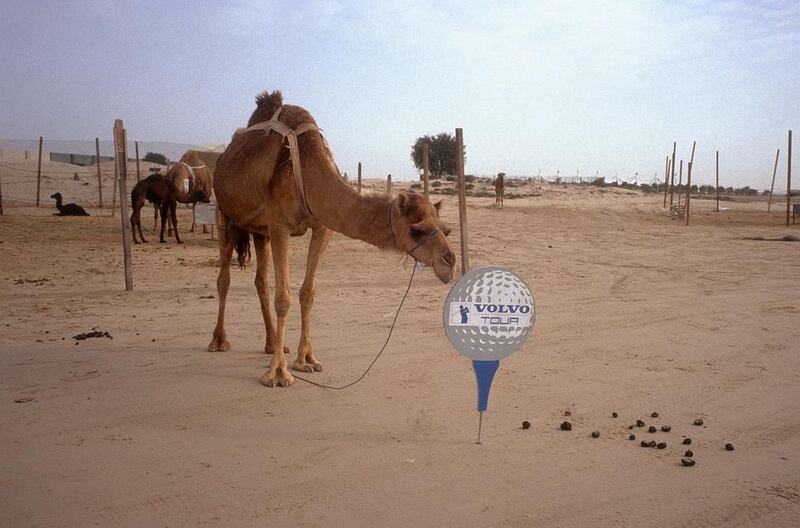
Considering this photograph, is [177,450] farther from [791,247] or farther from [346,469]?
[791,247]

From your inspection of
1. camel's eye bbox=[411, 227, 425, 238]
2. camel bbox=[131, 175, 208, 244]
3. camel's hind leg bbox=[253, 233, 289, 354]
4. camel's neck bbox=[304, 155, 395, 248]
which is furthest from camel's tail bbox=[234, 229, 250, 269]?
camel bbox=[131, 175, 208, 244]

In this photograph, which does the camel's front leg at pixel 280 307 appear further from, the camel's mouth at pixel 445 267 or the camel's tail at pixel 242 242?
the camel's mouth at pixel 445 267

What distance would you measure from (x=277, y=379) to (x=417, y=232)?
6.24 ft

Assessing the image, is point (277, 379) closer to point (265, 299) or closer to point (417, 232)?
point (265, 299)

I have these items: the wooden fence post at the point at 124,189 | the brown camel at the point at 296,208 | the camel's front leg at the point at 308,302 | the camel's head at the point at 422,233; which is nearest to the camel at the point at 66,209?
the wooden fence post at the point at 124,189

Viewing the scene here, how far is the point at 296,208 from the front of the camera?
17.3 ft

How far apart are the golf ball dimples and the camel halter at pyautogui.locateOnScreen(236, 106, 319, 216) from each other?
2022mm

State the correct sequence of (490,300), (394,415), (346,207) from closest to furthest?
1. (490,300)
2. (394,415)
3. (346,207)

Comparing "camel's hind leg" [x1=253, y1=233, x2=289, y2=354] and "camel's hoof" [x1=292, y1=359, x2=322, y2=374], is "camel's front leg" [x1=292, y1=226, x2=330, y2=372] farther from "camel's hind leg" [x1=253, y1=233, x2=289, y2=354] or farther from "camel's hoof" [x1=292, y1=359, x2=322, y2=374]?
"camel's hind leg" [x1=253, y1=233, x2=289, y2=354]

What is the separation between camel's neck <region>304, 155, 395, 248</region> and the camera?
15.4 ft

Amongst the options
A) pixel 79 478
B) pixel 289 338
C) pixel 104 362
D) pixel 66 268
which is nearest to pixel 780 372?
pixel 289 338

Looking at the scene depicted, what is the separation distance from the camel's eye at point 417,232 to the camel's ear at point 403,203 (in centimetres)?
20

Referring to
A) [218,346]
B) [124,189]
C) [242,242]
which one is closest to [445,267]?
[218,346]

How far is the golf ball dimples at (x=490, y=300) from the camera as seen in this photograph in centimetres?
366
